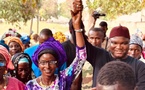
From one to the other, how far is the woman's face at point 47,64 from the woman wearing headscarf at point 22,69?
47.0 inches

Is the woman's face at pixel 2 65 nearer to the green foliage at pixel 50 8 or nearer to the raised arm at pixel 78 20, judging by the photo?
the raised arm at pixel 78 20

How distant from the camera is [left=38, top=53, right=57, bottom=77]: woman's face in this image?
359 centimetres

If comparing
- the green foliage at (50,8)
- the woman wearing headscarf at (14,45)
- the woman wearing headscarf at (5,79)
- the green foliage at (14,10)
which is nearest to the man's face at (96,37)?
the woman wearing headscarf at (14,45)

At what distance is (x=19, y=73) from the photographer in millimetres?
4773

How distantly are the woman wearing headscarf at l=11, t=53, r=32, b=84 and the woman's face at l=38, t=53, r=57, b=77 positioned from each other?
1194mm

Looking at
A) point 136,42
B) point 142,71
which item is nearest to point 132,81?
point 142,71

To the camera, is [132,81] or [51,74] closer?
A: [132,81]

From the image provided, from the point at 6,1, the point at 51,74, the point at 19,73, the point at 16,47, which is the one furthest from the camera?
the point at 6,1

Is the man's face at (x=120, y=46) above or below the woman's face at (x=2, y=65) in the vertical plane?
above

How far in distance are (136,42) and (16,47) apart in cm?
228

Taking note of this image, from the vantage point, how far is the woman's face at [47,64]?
11.8ft

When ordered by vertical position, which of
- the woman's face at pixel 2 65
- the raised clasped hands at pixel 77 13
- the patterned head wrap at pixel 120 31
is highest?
the raised clasped hands at pixel 77 13

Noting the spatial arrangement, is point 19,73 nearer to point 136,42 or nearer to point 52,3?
point 136,42

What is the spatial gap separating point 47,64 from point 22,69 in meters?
1.27
